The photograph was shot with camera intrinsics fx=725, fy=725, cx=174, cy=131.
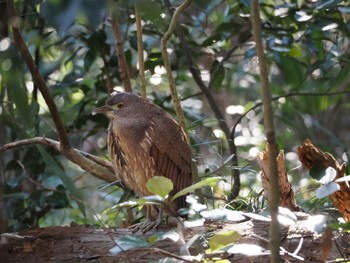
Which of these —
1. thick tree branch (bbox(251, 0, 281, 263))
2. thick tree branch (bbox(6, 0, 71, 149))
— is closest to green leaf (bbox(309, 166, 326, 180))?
thick tree branch (bbox(251, 0, 281, 263))

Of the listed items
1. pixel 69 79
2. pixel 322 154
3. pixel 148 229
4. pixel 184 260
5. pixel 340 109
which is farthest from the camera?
pixel 340 109

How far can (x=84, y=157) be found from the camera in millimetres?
3324

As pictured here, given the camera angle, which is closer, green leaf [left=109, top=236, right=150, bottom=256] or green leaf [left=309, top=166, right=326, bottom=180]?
green leaf [left=109, top=236, right=150, bottom=256]

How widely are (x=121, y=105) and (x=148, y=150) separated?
0.29 meters

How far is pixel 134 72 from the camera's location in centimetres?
470

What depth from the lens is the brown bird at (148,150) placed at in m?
3.02

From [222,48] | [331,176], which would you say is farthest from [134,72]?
[331,176]

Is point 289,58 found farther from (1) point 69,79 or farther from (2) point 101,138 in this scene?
(2) point 101,138

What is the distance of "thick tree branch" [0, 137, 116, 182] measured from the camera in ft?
10.6

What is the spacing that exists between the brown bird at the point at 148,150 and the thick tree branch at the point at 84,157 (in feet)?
0.67

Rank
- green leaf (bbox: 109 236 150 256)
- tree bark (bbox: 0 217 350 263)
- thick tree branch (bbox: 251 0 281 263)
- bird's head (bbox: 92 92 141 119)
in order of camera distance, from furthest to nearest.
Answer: bird's head (bbox: 92 92 141 119) < tree bark (bbox: 0 217 350 263) < green leaf (bbox: 109 236 150 256) < thick tree branch (bbox: 251 0 281 263)

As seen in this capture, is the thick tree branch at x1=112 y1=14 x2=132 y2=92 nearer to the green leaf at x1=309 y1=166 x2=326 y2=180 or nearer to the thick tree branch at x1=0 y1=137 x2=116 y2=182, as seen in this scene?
the thick tree branch at x1=0 y1=137 x2=116 y2=182

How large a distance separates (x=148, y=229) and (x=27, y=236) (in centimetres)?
48

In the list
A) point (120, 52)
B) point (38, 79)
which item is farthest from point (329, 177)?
point (120, 52)
